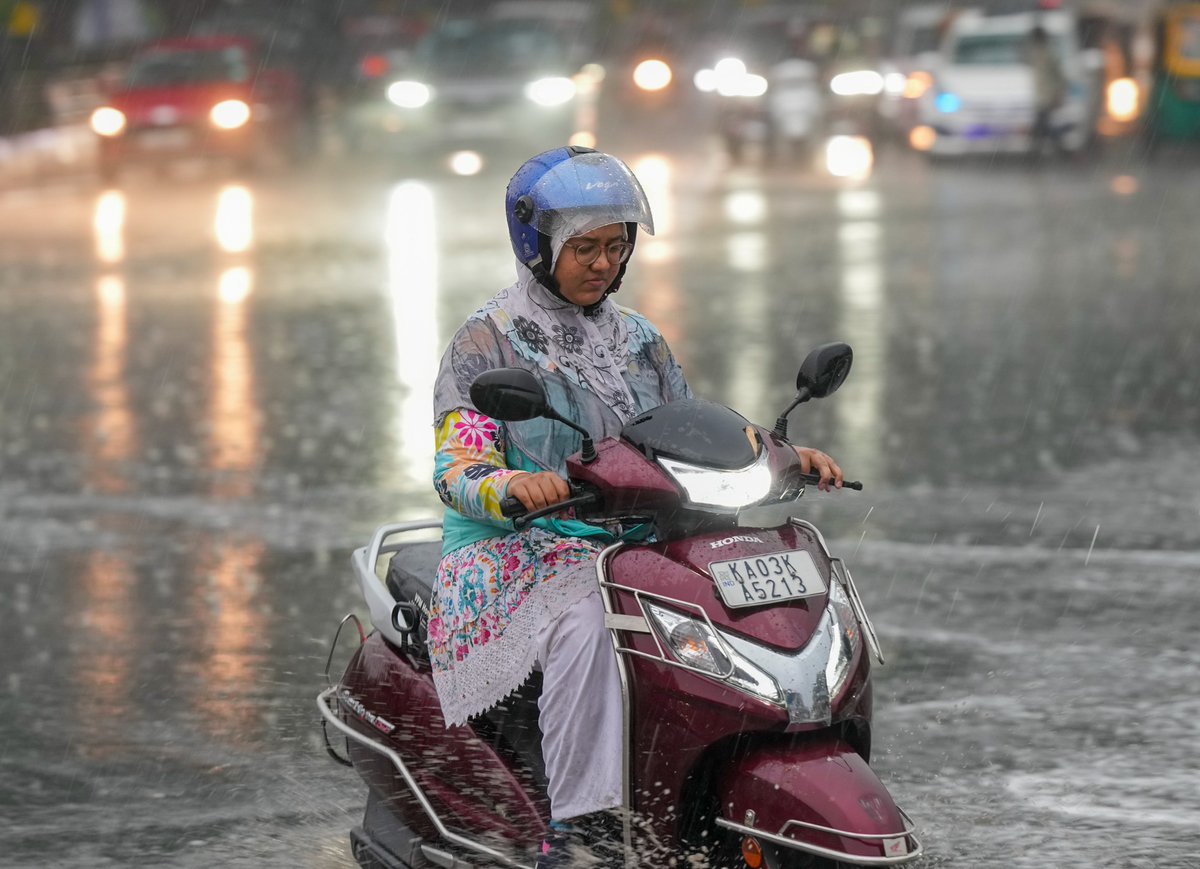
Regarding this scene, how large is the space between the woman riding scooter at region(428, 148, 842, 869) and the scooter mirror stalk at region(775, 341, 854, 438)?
114 millimetres

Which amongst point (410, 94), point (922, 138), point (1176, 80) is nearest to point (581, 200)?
point (410, 94)

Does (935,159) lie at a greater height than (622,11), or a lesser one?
lesser

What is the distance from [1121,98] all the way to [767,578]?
30314 millimetres

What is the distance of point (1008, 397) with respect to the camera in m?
10.6

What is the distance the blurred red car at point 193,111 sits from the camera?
Answer: 26.4 metres

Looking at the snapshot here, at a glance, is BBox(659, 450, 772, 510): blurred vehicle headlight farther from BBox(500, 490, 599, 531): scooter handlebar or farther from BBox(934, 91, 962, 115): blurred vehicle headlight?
BBox(934, 91, 962, 115): blurred vehicle headlight

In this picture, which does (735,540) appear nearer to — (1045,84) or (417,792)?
(417,792)

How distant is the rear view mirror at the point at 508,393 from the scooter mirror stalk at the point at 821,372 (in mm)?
570

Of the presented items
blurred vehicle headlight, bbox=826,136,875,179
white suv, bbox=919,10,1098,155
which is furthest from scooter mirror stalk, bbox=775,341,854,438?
white suv, bbox=919,10,1098,155

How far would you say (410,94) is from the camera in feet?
91.6

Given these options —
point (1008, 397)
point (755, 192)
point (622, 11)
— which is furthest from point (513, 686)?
point (622, 11)

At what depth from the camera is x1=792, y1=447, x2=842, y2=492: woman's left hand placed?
404cm

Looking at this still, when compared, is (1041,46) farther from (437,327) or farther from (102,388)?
(102,388)

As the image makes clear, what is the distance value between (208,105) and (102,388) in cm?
1585
